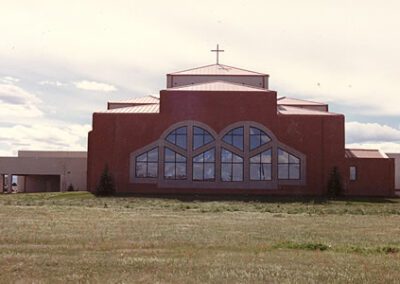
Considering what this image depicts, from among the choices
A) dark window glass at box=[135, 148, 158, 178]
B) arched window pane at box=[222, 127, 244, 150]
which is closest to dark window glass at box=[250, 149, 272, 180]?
arched window pane at box=[222, 127, 244, 150]

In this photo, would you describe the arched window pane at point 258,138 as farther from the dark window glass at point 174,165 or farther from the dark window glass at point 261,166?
the dark window glass at point 174,165

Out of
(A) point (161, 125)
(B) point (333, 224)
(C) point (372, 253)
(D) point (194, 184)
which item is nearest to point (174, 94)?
(A) point (161, 125)

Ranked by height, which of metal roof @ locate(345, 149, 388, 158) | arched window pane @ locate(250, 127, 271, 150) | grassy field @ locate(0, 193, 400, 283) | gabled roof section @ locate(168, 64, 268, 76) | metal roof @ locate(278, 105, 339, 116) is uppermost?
gabled roof section @ locate(168, 64, 268, 76)

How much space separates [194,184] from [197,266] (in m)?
50.2

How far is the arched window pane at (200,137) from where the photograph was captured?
6309 cm

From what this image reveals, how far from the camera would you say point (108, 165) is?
62.8 m

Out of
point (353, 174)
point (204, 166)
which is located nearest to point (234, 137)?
point (204, 166)

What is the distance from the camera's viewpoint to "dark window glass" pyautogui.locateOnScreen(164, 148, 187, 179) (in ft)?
206

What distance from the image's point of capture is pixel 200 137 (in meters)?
63.3

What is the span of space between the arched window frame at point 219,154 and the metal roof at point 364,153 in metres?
6.37

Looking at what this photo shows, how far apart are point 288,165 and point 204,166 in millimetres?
8119

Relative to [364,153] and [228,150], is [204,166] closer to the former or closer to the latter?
[228,150]

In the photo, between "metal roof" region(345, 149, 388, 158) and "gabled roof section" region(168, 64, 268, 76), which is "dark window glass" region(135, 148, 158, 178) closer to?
"gabled roof section" region(168, 64, 268, 76)

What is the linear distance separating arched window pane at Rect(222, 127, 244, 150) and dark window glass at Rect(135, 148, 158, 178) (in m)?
6.94
